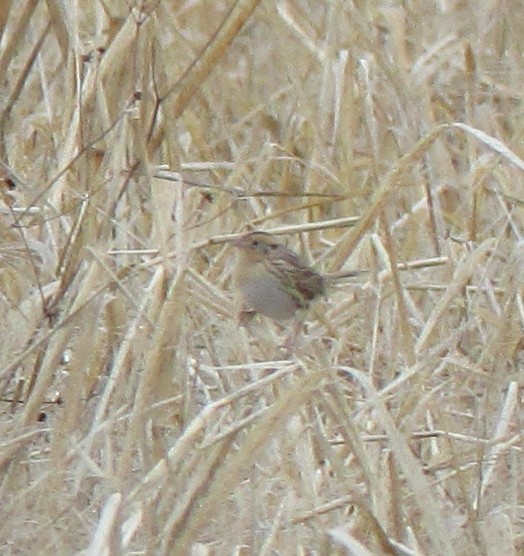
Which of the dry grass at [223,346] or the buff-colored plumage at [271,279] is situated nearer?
the dry grass at [223,346]

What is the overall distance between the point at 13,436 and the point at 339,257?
616mm

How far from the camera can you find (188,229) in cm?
203

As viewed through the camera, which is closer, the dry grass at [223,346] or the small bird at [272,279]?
the dry grass at [223,346]

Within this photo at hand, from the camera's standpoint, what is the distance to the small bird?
2.31 m

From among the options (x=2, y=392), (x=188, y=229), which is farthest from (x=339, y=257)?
(x=2, y=392)

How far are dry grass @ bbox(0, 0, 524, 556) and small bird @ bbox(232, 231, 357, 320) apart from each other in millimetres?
50

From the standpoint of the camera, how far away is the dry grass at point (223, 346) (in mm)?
1779

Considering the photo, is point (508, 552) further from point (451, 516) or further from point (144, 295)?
point (144, 295)

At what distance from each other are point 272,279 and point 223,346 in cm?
22

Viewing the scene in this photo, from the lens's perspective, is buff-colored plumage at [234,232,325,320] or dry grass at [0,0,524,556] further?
buff-colored plumage at [234,232,325,320]

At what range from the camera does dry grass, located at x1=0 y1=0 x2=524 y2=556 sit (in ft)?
5.84

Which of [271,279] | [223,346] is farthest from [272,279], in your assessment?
[223,346]

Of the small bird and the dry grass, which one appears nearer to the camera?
the dry grass

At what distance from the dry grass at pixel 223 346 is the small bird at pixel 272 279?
0.16 ft
